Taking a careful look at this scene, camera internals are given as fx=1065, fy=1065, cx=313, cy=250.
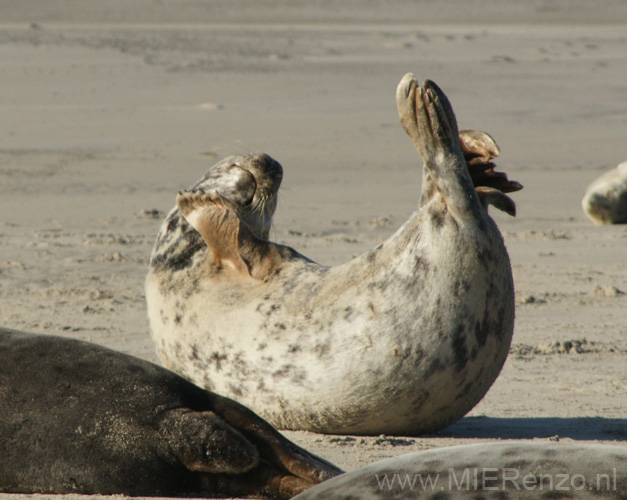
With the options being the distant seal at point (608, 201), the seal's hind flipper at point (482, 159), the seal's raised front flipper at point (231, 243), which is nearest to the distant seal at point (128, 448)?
the seal's raised front flipper at point (231, 243)

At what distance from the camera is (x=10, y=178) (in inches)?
440

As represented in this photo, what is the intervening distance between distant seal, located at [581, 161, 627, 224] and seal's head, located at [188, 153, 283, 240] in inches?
185

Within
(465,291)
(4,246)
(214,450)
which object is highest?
(465,291)

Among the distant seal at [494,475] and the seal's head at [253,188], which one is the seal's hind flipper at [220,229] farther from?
the distant seal at [494,475]

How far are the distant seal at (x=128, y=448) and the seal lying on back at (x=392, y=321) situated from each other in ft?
2.70

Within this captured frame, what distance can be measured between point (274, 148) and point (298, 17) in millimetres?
30271

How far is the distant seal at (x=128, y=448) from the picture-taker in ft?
10.2

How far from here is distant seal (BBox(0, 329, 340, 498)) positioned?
10.2 ft

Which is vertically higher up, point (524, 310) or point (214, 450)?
point (214, 450)

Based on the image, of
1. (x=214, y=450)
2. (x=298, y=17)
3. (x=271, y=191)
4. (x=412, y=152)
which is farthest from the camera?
(x=298, y=17)

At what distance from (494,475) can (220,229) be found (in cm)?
248

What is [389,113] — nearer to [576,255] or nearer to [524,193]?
[524,193]

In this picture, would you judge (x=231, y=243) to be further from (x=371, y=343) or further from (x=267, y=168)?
(x=371, y=343)

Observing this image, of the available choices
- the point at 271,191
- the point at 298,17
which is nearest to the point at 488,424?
the point at 271,191
